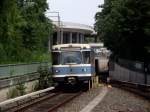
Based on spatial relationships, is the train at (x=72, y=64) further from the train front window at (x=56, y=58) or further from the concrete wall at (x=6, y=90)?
the concrete wall at (x=6, y=90)

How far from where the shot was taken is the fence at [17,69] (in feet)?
99.5

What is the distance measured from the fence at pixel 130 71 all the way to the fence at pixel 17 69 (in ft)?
36.1

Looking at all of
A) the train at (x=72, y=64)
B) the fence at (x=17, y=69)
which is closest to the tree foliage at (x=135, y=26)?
the train at (x=72, y=64)

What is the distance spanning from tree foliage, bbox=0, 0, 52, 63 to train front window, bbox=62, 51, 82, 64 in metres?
3.72

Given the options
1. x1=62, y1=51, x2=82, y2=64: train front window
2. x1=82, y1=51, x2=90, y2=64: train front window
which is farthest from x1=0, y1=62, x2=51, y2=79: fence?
x1=82, y1=51, x2=90, y2=64: train front window

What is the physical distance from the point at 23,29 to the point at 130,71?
11.0 m

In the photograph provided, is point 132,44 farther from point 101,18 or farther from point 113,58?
point 101,18

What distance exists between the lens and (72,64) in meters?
35.2

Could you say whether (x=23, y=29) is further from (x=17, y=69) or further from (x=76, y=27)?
(x=76, y=27)

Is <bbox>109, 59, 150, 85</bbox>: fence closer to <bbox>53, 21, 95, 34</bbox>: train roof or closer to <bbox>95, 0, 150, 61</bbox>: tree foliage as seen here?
<bbox>95, 0, 150, 61</bbox>: tree foliage

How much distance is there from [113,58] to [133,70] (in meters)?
17.4

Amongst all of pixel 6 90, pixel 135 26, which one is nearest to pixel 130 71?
pixel 135 26

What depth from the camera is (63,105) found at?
25844 mm

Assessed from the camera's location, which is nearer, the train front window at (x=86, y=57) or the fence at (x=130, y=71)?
the train front window at (x=86, y=57)
